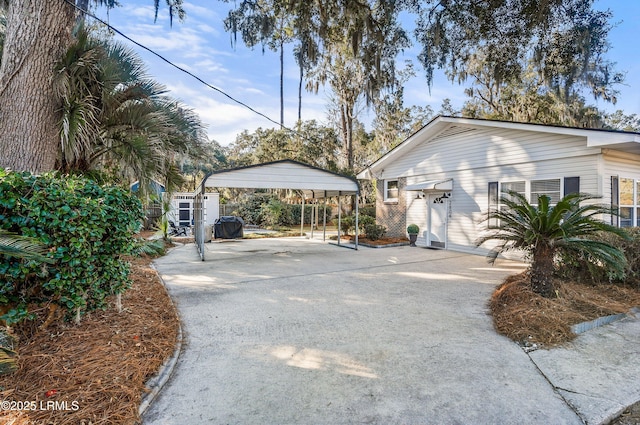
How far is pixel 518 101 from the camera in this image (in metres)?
17.0

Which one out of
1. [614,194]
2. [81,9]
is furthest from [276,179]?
[614,194]

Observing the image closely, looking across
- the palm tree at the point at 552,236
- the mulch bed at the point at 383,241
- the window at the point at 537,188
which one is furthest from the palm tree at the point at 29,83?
the mulch bed at the point at 383,241

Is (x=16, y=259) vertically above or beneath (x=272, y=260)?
above

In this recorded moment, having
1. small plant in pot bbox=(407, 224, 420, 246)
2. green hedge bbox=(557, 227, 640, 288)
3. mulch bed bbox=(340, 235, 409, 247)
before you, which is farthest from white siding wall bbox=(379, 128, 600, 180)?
green hedge bbox=(557, 227, 640, 288)

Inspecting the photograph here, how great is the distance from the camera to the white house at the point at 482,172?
7.49 m

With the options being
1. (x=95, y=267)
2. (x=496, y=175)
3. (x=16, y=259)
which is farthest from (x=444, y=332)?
(x=496, y=175)

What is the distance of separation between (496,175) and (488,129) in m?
1.40

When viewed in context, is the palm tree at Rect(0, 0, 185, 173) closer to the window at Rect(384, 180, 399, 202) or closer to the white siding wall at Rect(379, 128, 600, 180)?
the white siding wall at Rect(379, 128, 600, 180)

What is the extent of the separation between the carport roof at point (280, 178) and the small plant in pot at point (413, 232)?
107 inches

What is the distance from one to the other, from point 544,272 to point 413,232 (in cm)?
719

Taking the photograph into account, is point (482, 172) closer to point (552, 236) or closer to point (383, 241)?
point (383, 241)

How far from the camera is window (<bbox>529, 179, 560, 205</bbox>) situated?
26.7 ft

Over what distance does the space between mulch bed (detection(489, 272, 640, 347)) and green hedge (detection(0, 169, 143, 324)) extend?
4.31 metres

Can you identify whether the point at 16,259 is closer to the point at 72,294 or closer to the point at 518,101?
the point at 72,294
